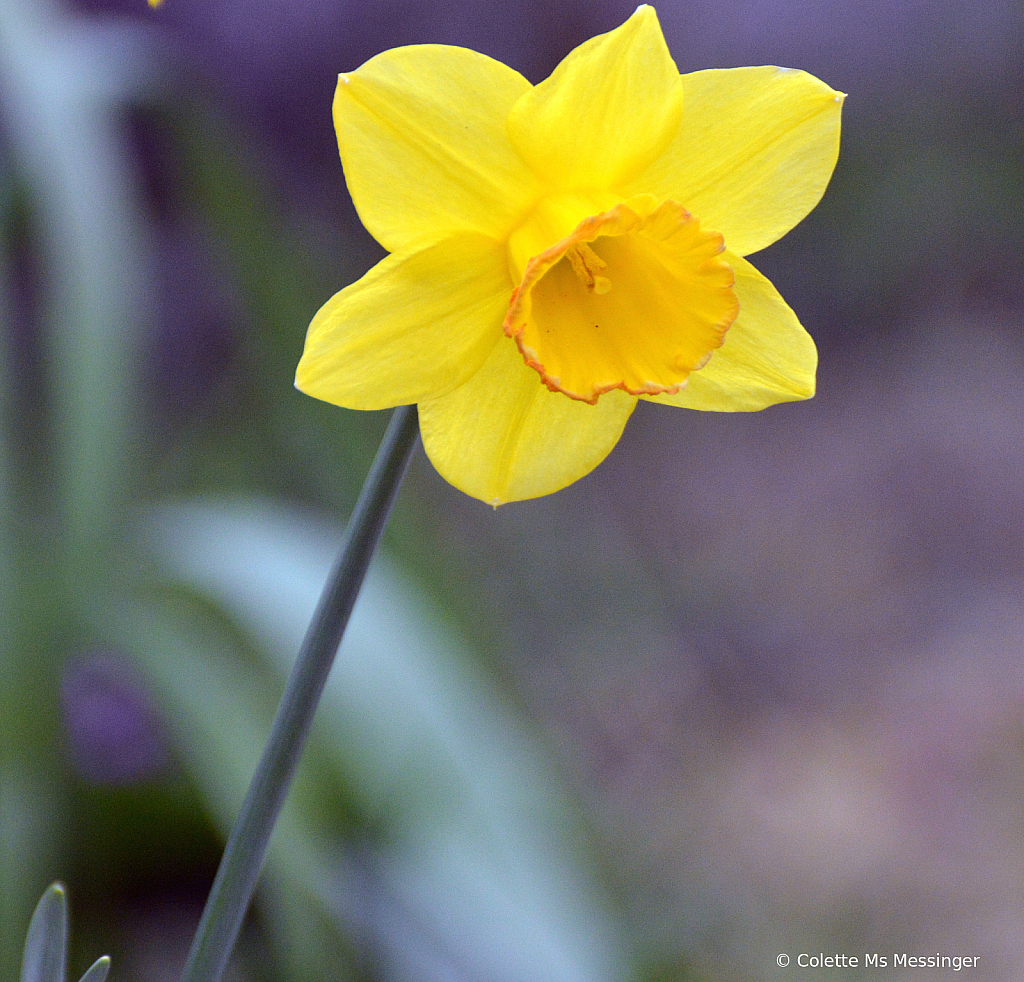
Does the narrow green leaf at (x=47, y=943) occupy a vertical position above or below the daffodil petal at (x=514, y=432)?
below

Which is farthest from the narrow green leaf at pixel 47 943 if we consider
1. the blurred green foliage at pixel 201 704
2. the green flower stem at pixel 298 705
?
the blurred green foliage at pixel 201 704

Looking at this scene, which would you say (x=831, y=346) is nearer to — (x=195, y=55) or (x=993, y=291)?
(x=993, y=291)

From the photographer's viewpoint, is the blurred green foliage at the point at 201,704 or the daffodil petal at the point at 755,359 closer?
the daffodil petal at the point at 755,359

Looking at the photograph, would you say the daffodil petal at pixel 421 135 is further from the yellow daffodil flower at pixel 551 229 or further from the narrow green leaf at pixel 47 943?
the narrow green leaf at pixel 47 943

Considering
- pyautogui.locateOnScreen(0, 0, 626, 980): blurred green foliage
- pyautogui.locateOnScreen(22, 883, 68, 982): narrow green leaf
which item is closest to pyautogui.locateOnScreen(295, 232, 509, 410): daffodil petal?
pyautogui.locateOnScreen(22, 883, 68, 982): narrow green leaf

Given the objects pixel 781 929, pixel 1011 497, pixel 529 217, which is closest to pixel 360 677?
Answer: pixel 529 217

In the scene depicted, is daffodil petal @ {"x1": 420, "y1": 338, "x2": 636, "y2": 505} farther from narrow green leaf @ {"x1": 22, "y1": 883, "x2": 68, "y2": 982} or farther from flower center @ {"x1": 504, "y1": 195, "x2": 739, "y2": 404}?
narrow green leaf @ {"x1": 22, "y1": 883, "x2": 68, "y2": 982}

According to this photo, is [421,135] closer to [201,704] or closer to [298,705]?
[298,705]
